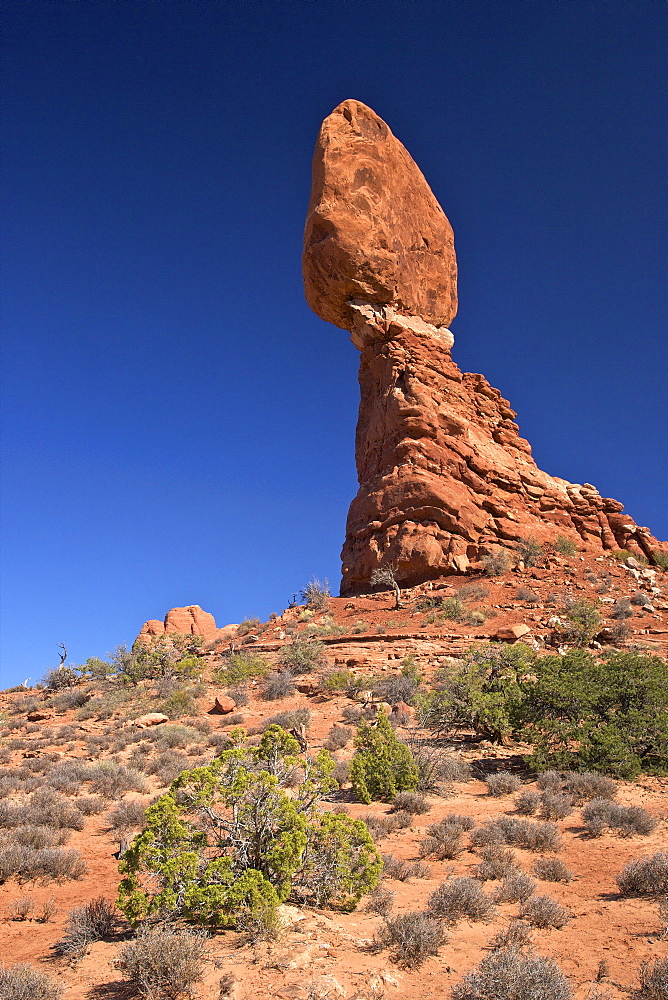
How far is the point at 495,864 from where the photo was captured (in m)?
5.07

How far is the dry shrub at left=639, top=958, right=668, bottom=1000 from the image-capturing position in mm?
3085

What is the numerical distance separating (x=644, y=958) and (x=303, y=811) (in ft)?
8.02

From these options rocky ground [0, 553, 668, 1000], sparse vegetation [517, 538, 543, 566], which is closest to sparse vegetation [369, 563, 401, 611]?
rocky ground [0, 553, 668, 1000]

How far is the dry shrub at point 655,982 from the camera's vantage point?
3.08 metres

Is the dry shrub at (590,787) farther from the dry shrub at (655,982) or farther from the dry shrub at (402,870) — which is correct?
the dry shrub at (655,982)

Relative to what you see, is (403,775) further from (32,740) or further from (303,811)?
(32,740)

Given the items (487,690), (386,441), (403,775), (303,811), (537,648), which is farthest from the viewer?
(386,441)

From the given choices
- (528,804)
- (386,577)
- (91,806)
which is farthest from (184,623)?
(528,804)

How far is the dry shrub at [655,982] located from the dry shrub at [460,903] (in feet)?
4.02

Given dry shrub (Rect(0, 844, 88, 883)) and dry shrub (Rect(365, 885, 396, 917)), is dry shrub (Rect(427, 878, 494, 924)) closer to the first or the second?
dry shrub (Rect(365, 885, 396, 917))

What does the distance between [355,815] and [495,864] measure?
2252 mm

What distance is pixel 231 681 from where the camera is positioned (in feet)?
52.0

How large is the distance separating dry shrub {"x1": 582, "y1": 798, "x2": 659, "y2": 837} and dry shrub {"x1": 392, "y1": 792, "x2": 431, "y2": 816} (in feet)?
6.07

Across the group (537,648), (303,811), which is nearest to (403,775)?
(303,811)
